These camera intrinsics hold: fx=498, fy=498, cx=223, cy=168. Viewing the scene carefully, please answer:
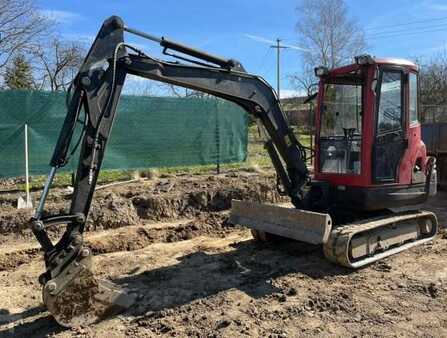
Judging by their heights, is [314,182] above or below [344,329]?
above

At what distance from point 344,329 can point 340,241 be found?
4.96 feet

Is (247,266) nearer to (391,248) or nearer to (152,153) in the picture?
(391,248)

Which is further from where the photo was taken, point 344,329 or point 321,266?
point 321,266

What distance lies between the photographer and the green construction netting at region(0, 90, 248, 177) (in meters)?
9.59

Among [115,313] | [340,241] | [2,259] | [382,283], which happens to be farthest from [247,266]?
[2,259]

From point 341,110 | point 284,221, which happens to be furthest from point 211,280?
point 341,110

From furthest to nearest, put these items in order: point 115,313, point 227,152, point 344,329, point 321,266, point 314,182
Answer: point 227,152, point 314,182, point 321,266, point 115,313, point 344,329

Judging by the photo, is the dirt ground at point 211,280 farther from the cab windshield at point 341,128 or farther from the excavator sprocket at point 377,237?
the cab windshield at point 341,128

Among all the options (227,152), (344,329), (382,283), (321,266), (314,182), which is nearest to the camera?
(344,329)

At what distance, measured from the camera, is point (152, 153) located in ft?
37.1

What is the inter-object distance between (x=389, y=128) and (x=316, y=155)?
3.63ft

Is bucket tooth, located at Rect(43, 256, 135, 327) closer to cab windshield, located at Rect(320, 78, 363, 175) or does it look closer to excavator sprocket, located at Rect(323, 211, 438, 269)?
excavator sprocket, located at Rect(323, 211, 438, 269)

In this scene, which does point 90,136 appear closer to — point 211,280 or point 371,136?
point 211,280

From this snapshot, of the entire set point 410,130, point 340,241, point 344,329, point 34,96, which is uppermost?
point 34,96
